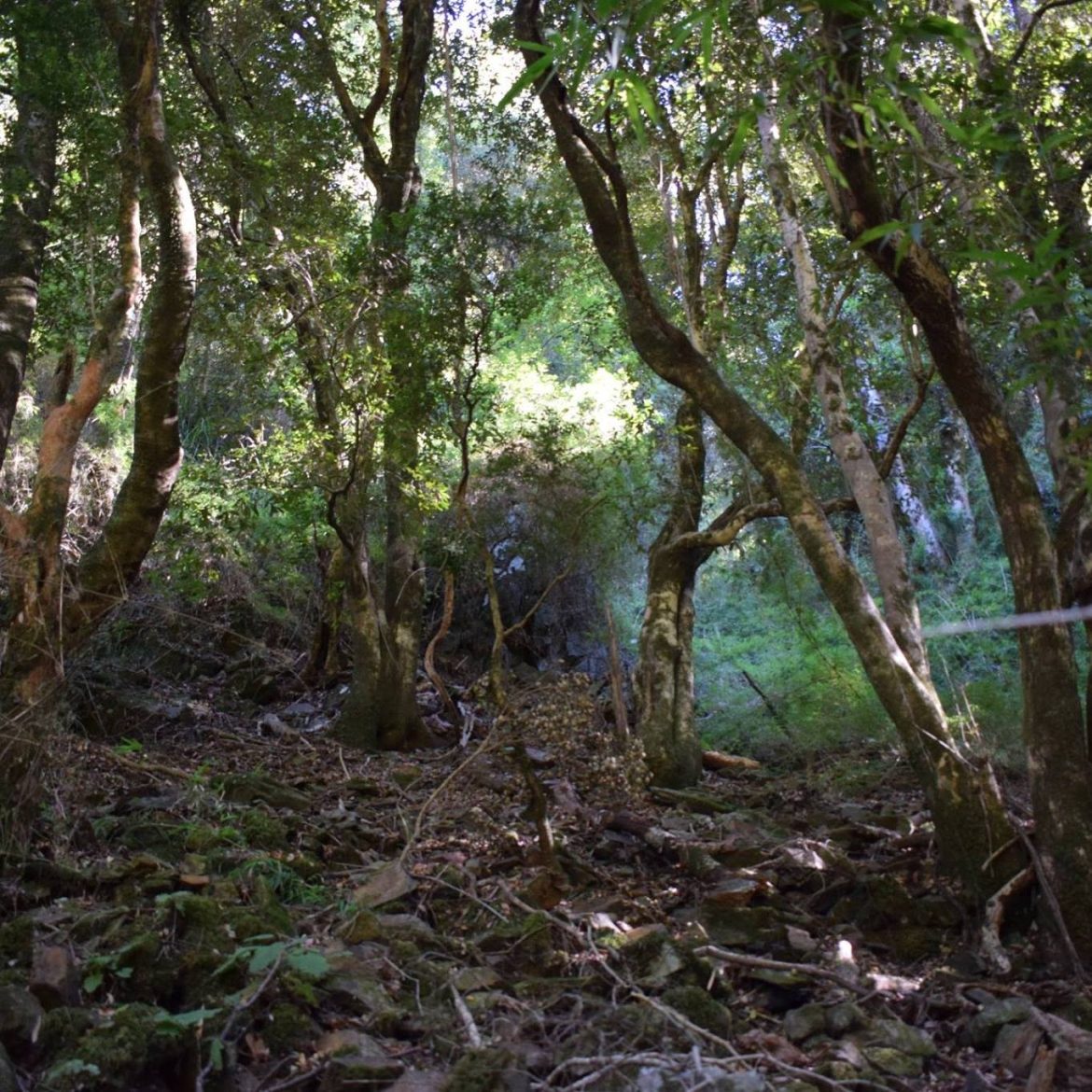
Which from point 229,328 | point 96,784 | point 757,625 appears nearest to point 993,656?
point 757,625

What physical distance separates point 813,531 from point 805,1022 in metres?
3.02

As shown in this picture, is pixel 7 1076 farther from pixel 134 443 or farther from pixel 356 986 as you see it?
pixel 134 443

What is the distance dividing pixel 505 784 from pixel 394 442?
3.39m

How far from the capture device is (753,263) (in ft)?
39.8

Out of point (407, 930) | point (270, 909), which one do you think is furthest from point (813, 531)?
point (270, 909)

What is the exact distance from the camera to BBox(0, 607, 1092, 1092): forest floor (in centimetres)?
371

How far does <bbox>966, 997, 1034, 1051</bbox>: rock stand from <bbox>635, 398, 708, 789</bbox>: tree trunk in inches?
203

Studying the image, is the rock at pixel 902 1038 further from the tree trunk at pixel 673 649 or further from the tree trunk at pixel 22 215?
the tree trunk at pixel 22 215

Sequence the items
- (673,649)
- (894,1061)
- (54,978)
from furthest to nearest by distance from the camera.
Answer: (673,649), (894,1061), (54,978)

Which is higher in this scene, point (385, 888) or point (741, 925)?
point (385, 888)

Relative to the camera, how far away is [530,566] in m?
14.8

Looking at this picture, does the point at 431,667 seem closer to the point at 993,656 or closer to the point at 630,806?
the point at 630,806

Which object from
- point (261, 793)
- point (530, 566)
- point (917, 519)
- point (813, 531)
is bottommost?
point (261, 793)

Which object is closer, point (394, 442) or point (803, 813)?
point (803, 813)
